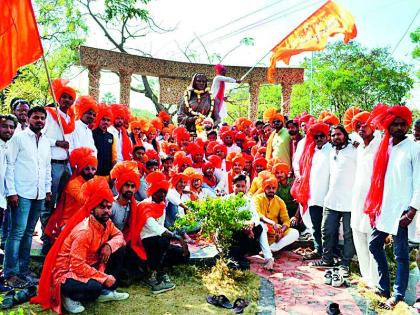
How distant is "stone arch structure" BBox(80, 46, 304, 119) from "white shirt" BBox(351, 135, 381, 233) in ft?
31.8


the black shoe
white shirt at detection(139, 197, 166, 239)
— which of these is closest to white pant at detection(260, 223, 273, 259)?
the black shoe

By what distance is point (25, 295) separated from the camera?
14.2 ft

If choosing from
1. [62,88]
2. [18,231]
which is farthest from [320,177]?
[18,231]

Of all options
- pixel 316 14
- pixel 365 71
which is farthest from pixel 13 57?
pixel 365 71

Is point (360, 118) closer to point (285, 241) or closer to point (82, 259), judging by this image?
point (285, 241)

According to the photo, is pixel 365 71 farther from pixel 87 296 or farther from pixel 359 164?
pixel 87 296

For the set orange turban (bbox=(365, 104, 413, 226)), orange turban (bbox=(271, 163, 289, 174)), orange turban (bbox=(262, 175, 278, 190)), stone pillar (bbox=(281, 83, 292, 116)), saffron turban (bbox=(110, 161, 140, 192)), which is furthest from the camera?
stone pillar (bbox=(281, 83, 292, 116))

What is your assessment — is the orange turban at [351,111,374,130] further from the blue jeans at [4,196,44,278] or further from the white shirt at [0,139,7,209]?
the white shirt at [0,139,7,209]

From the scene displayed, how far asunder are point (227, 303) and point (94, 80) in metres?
10.0

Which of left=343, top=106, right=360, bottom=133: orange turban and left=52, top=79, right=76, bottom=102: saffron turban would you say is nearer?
left=52, top=79, right=76, bottom=102: saffron turban

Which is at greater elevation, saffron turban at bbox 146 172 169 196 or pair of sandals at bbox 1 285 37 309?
saffron turban at bbox 146 172 169 196

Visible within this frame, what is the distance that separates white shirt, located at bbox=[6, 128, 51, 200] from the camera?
454 centimetres

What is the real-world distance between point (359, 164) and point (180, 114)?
23.3ft

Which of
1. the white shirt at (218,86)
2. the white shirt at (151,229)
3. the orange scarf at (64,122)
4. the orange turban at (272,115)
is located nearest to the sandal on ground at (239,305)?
the white shirt at (151,229)
